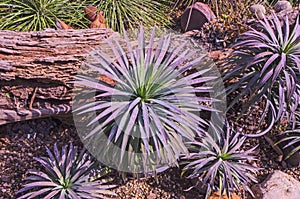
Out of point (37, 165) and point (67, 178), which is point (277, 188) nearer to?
point (67, 178)

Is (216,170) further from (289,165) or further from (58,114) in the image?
(58,114)

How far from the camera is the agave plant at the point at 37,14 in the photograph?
335cm

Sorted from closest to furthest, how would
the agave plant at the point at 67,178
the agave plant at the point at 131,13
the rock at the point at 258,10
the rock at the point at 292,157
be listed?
the agave plant at the point at 67,178 < the rock at the point at 292,157 < the rock at the point at 258,10 < the agave plant at the point at 131,13

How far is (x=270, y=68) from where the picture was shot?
8.57ft

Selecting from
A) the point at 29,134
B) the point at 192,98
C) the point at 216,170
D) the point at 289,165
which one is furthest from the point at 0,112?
the point at 289,165

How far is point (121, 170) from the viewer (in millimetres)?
2520

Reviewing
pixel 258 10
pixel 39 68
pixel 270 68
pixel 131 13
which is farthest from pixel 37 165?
pixel 258 10

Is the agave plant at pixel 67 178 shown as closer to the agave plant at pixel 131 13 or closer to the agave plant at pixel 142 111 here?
the agave plant at pixel 142 111

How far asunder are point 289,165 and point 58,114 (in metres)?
1.87

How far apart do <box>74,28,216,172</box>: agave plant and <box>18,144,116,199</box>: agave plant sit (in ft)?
0.54

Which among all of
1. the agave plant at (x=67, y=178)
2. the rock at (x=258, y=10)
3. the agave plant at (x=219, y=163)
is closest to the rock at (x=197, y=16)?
the rock at (x=258, y=10)

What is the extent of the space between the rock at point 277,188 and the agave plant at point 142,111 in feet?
2.62

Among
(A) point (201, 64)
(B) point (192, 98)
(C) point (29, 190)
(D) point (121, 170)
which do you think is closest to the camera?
(B) point (192, 98)

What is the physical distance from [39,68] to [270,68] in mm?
1608
